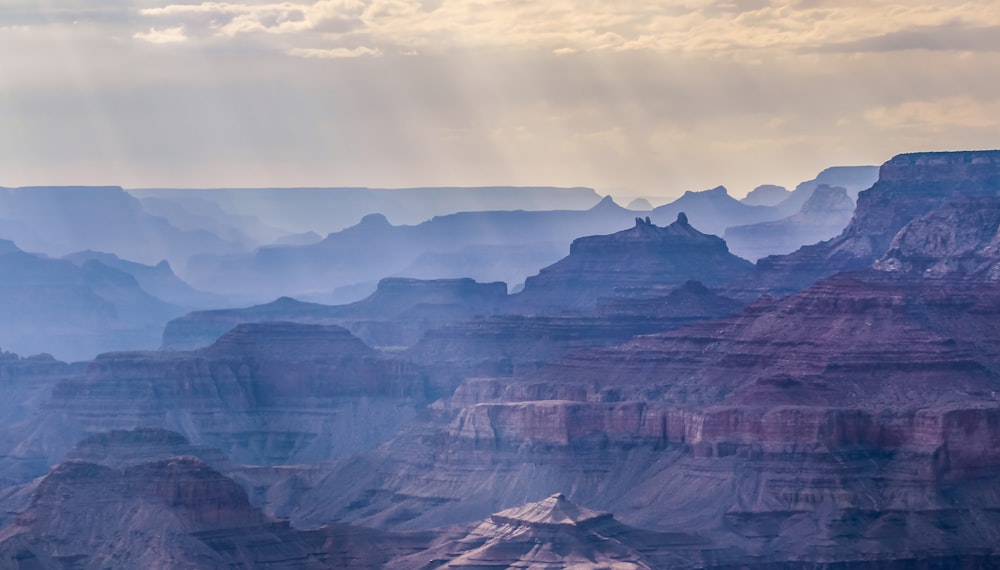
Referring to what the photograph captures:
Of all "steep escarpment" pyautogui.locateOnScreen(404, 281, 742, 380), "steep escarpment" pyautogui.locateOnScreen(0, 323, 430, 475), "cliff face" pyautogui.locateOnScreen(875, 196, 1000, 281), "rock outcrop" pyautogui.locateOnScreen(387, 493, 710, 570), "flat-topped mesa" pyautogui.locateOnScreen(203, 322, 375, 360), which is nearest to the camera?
"rock outcrop" pyautogui.locateOnScreen(387, 493, 710, 570)

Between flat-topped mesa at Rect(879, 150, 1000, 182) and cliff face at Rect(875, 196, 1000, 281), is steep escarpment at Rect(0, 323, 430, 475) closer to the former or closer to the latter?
cliff face at Rect(875, 196, 1000, 281)

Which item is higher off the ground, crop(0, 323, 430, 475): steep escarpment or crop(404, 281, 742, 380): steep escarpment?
crop(404, 281, 742, 380): steep escarpment

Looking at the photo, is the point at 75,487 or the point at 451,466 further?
the point at 451,466

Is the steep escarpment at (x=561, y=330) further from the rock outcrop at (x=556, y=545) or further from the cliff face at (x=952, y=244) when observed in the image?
the rock outcrop at (x=556, y=545)

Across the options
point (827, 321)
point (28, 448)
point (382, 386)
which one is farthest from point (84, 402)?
point (827, 321)

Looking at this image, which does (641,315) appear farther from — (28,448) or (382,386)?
(28,448)

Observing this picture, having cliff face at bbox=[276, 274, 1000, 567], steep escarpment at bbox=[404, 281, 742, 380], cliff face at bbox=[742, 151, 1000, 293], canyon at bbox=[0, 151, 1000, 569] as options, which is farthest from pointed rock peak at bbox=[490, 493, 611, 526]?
cliff face at bbox=[742, 151, 1000, 293]
